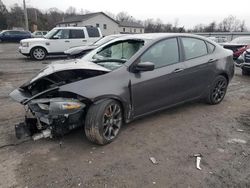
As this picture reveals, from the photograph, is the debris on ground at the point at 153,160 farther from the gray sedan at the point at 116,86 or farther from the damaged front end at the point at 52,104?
the damaged front end at the point at 52,104

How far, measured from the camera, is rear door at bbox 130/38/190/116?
3912mm

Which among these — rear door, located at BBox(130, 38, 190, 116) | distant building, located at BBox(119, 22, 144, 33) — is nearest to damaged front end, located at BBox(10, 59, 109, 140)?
rear door, located at BBox(130, 38, 190, 116)

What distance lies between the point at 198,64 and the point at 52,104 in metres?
3.00

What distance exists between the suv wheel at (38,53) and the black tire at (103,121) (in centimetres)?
1115

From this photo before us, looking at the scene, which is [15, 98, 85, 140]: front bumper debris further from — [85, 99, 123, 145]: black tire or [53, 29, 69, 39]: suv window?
[53, 29, 69, 39]: suv window

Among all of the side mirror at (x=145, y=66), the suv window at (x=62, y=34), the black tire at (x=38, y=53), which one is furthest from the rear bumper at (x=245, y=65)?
the black tire at (x=38, y=53)

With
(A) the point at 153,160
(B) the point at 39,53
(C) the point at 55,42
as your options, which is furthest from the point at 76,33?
(A) the point at 153,160

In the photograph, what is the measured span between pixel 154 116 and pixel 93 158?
186cm

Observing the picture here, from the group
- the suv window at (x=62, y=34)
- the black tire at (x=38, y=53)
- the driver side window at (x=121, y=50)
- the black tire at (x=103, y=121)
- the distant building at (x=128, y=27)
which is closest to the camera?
the black tire at (x=103, y=121)

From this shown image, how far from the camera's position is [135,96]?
3846 millimetres

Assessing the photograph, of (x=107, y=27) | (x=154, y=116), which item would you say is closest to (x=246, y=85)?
(x=154, y=116)

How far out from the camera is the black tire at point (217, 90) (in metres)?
5.29

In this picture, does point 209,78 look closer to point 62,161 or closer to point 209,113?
point 209,113

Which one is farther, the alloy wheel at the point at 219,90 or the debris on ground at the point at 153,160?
the alloy wheel at the point at 219,90
